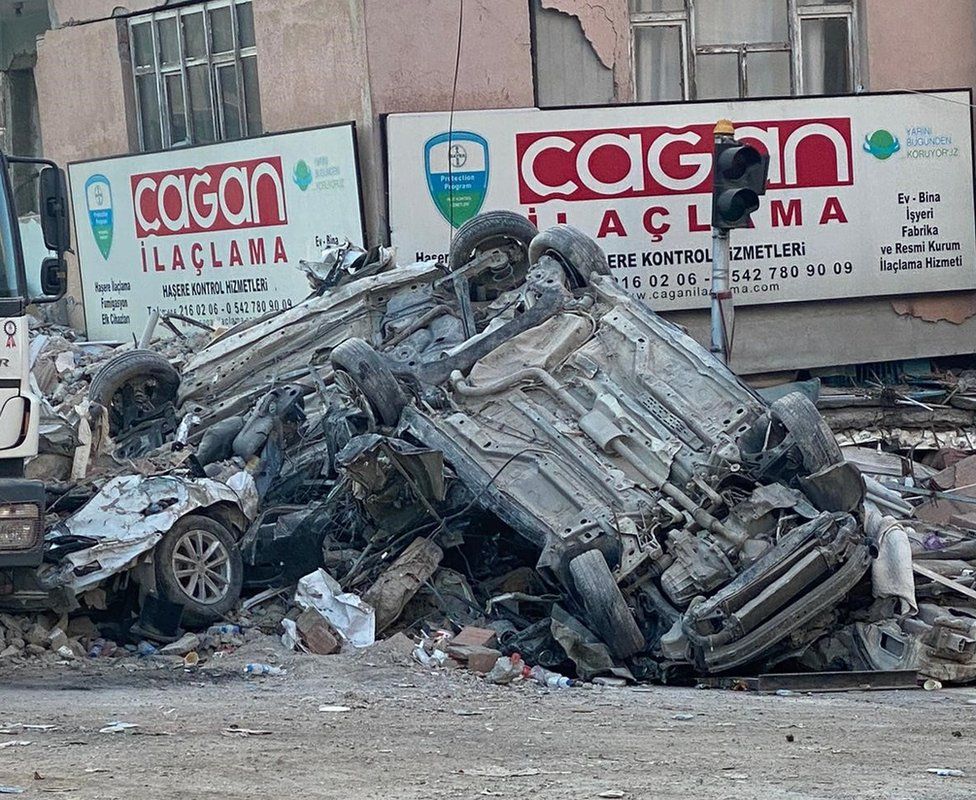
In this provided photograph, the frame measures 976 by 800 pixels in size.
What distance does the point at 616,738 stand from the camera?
6.86 m

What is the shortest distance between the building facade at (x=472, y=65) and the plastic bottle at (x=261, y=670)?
289 inches

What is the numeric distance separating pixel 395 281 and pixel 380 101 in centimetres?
364

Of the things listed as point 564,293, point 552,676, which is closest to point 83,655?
point 552,676

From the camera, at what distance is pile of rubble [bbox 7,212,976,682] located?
901 cm

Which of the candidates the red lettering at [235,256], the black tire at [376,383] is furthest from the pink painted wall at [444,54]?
the black tire at [376,383]

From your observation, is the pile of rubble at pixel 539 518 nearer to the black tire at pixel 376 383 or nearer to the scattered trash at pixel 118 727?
the black tire at pixel 376 383

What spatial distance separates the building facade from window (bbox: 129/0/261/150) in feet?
0.07

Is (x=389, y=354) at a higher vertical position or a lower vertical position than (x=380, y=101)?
lower

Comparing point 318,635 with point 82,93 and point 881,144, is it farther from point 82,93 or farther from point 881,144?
point 82,93

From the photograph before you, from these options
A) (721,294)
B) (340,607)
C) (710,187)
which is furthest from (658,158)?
(340,607)

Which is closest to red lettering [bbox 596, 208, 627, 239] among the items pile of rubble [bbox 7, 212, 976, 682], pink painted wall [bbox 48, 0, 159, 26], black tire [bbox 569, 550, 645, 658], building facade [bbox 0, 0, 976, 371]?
building facade [bbox 0, 0, 976, 371]

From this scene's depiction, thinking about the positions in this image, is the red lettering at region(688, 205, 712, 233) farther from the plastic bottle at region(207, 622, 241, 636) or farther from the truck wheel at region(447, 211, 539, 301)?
the plastic bottle at region(207, 622, 241, 636)

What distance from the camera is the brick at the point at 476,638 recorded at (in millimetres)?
9188

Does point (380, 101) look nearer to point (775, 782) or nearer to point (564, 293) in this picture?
point (564, 293)
